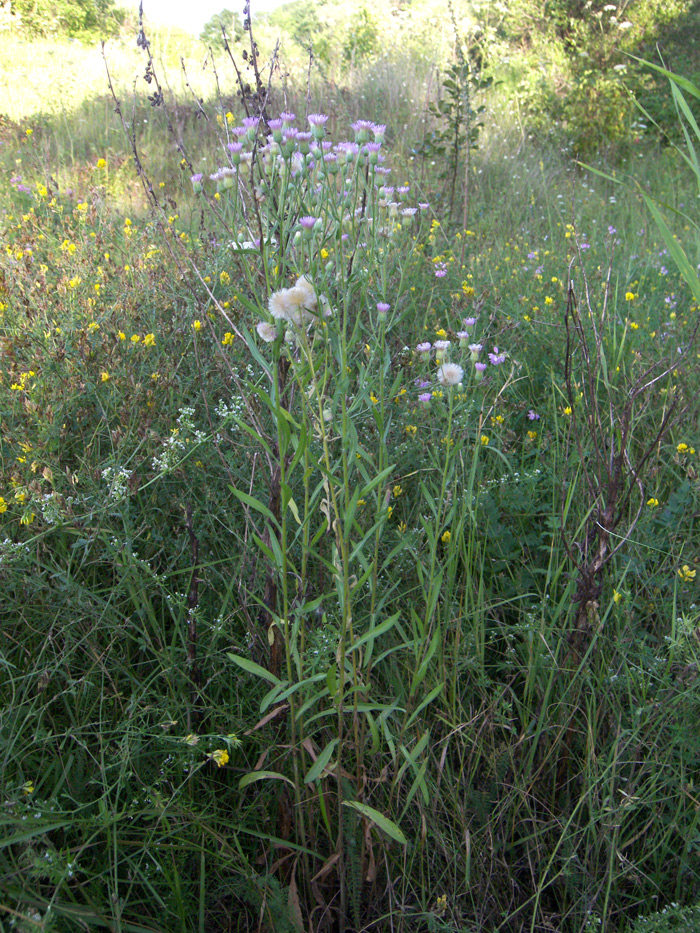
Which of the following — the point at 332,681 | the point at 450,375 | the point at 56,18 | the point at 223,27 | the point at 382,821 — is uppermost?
the point at 56,18

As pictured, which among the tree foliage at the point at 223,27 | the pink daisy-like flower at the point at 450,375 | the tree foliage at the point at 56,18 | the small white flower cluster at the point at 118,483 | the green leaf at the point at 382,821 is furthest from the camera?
the tree foliage at the point at 56,18

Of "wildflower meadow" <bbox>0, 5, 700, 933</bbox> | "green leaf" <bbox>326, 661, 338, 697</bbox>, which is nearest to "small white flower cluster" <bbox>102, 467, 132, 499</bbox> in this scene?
"wildflower meadow" <bbox>0, 5, 700, 933</bbox>

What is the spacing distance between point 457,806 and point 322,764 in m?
0.29

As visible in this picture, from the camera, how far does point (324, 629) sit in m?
1.21

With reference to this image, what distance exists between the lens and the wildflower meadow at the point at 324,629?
1.01 metres

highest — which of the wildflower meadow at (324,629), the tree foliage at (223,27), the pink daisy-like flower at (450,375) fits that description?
the tree foliage at (223,27)

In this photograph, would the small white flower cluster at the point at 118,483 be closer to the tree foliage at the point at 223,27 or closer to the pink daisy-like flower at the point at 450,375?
the pink daisy-like flower at the point at 450,375

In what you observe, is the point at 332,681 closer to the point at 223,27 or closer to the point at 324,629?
the point at 324,629

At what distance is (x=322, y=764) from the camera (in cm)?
95

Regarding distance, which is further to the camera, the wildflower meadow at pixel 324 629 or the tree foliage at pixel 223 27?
the tree foliage at pixel 223 27

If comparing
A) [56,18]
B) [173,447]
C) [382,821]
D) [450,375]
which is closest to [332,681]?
[382,821]

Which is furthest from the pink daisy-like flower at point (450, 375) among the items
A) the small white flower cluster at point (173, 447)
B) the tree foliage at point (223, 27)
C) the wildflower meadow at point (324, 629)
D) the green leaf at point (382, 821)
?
the tree foliage at point (223, 27)

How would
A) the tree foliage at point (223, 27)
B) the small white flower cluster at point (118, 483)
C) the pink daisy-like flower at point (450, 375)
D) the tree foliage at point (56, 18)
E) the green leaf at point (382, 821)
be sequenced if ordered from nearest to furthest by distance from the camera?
1. the green leaf at point (382, 821)
2. the pink daisy-like flower at point (450, 375)
3. the small white flower cluster at point (118, 483)
4. the tree foliage at point (223, 27)
5. the tree foliage at point (56, 18)

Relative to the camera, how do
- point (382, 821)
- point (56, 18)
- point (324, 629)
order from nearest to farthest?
point (382, 821), point (324, 629), point (56, 18)
